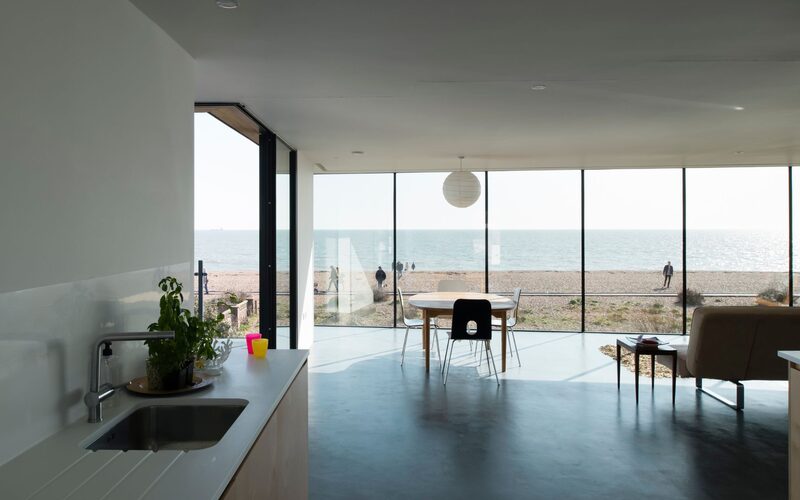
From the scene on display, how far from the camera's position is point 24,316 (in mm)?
1701

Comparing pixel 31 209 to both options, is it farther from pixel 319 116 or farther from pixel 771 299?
pixel 771 299

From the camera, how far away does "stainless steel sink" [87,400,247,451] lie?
6.97 ft

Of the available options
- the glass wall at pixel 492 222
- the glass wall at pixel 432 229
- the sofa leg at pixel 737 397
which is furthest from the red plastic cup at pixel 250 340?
the glass wall at pixel 432 229

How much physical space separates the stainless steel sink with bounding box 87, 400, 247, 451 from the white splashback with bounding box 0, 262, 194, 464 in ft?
0.73

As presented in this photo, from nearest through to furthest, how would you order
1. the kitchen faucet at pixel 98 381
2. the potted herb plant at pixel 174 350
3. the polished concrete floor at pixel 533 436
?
1. the kitchen faucet at pixel 98 381
2. the potted herb plant at pixel 174 350
3. the polished concrete floor at pixel 533 436

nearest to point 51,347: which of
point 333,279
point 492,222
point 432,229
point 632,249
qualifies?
point 333,279

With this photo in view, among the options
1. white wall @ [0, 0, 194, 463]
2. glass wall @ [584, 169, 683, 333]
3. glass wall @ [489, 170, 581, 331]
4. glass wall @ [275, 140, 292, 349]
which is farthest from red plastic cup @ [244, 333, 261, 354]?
glass wall @ [584, 169, 683, 333]

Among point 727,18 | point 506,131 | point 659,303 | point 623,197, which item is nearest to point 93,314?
point 727,18

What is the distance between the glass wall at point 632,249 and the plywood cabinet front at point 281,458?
6994 millimetres

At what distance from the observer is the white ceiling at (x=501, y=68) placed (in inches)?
Result: 103

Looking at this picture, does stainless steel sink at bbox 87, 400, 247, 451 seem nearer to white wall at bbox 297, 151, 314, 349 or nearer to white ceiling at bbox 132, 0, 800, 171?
white ceiling at bbox 132, 0, 800, 171

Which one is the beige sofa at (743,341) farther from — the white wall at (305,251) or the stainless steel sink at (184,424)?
the white wall at (305,251)

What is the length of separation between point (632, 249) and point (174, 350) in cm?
1311

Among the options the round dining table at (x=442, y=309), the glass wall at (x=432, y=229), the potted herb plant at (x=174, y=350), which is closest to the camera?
the potted herb plant at (x=174, y=350)
